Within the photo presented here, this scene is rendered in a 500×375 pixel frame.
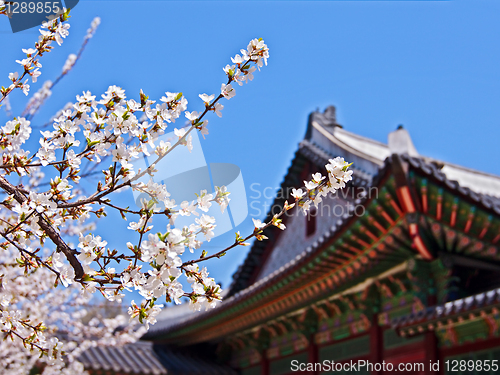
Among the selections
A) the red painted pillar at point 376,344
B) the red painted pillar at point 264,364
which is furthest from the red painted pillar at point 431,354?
the red painted pillar at point 264,364

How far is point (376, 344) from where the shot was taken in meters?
7.78

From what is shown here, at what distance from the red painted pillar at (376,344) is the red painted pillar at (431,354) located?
103 centimetres

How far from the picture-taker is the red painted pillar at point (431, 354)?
21.6 ft

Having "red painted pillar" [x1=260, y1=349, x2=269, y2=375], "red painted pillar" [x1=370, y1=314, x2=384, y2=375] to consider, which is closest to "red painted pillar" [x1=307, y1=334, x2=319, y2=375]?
"red painted pillar" [x1=370, y1=314, x2=384, y2=375]

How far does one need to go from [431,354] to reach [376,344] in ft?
3.91

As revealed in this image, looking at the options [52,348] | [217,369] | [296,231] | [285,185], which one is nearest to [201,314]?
[217,369]

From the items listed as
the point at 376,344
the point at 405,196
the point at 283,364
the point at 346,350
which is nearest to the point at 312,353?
the point at 346,350

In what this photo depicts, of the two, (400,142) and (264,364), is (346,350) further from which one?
(400,142)

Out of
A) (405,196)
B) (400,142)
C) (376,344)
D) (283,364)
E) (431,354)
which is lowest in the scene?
(431,354)

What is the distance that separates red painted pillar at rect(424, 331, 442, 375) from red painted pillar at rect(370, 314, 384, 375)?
103 centimetres

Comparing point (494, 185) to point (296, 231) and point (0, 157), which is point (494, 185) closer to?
point (296, 231)

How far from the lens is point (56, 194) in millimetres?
2664

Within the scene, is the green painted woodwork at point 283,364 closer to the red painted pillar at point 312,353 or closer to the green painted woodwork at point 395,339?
the red painted pillar at point 312,353

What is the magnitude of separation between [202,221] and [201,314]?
360 inches
